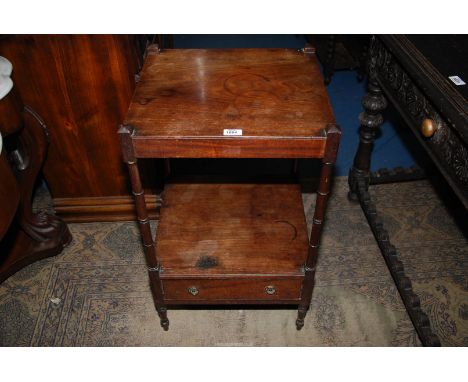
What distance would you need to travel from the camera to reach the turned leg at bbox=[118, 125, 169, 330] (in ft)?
3.74

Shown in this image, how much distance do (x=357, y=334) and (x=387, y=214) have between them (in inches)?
28.4

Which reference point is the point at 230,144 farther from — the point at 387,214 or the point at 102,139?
the point at 387,214

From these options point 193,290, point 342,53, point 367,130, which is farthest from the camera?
point 342,53

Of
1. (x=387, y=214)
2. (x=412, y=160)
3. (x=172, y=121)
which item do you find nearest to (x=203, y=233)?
(x=172, y=121)

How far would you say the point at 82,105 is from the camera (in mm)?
1809

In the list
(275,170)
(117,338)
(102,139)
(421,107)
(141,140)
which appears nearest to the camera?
(141,140)

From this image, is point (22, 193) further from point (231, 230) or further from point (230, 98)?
point (230, 98)

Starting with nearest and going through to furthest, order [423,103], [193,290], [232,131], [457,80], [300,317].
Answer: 1. [232,131]
2. [457,80]
3. [423,103]
4. [193,290]
5. [300,317]

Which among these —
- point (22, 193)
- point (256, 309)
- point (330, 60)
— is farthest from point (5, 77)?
point (330, 60)

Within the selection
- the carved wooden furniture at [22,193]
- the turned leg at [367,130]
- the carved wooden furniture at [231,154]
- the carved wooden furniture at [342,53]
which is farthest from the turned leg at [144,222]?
the carved wooden furniture at [342,53]

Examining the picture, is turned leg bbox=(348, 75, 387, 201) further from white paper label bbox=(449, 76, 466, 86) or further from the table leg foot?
the table leg foot

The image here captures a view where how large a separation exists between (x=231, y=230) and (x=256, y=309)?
1.40 ft

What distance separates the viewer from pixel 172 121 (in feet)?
3.90

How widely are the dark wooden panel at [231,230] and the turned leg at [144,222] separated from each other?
2.1 inches
